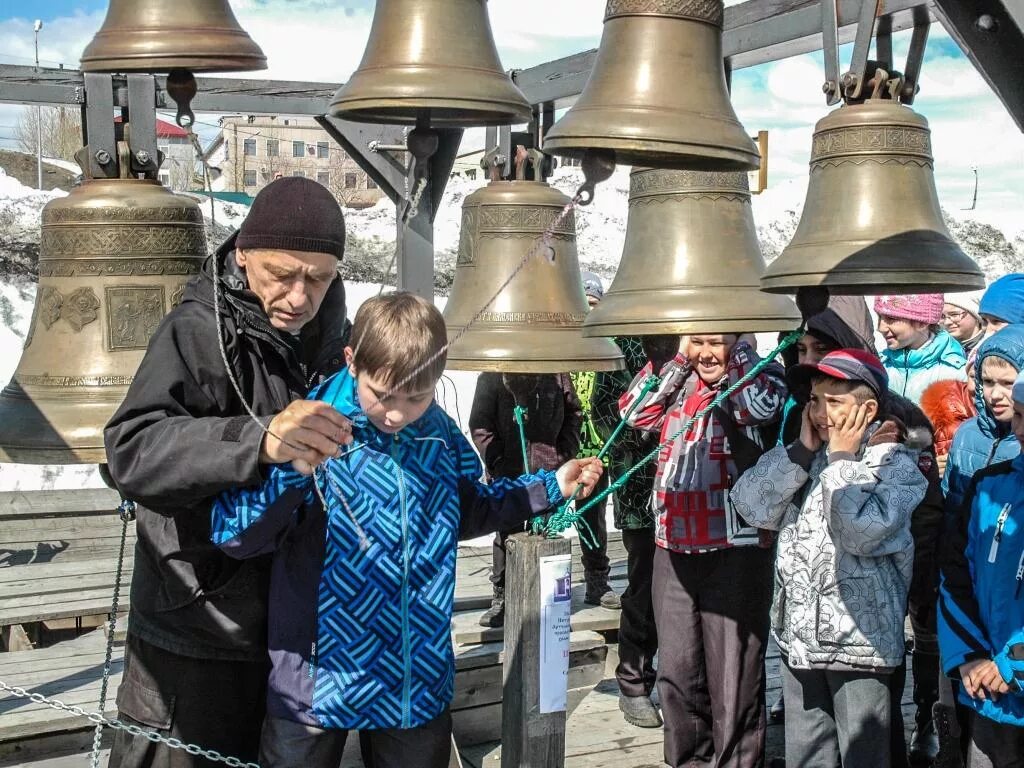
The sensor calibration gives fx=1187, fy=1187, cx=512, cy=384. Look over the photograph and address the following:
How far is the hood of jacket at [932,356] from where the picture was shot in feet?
16.8

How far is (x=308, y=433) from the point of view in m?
1.92

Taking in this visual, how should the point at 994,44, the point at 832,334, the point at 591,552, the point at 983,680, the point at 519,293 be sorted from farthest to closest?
the point at 591,552
the point at 832,334
the point at 519,293
the point at 983,680
the point at 994,44

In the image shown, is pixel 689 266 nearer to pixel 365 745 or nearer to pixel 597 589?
pixel 365 745

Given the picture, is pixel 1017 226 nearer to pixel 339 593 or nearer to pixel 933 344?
pixel 933 344

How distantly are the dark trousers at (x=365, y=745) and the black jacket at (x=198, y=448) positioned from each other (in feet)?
0.60

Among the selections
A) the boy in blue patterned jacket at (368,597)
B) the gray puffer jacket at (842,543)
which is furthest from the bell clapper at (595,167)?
the gray puffer jacket at (842,543)

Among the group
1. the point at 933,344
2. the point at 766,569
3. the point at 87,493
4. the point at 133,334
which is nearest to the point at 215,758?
the point at 133,334

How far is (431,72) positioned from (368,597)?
119cm

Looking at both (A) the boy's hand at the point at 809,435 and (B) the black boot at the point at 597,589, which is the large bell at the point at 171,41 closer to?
(A) the boy's hand at the point at 809,435

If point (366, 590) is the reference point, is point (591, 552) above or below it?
below

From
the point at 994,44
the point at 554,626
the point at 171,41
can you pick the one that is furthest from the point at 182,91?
the point at 994,44

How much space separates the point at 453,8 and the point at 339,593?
4.60ft

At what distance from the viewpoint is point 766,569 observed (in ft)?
13.4

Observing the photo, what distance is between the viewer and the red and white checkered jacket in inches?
157
